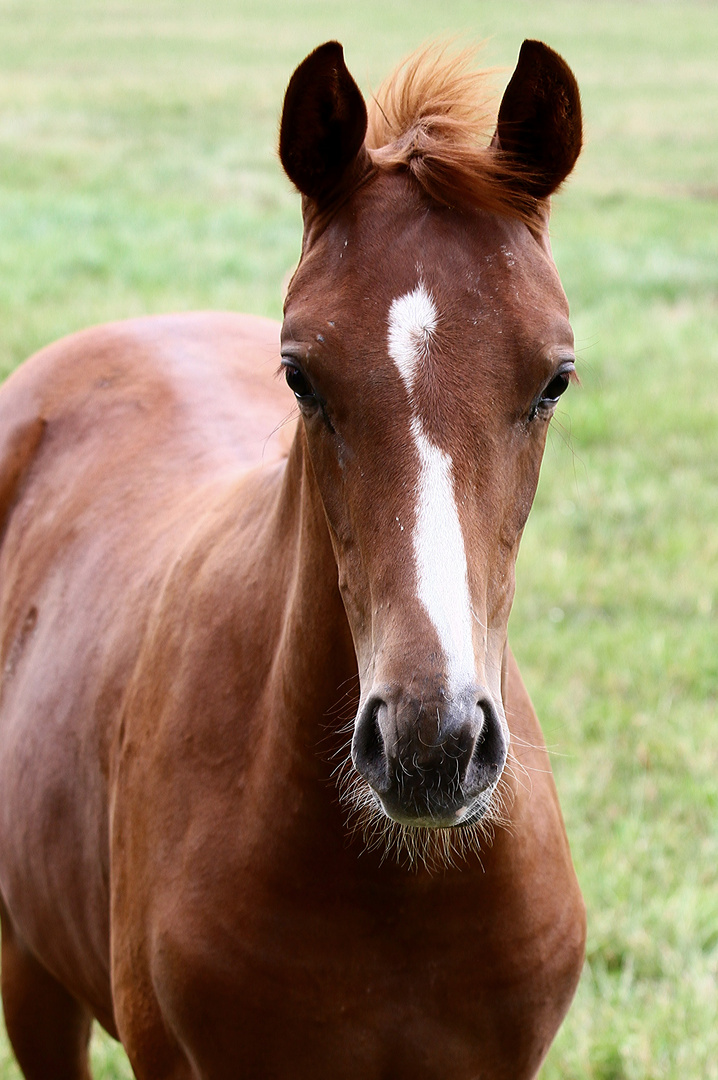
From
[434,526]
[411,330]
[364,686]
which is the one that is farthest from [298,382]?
[364,686]

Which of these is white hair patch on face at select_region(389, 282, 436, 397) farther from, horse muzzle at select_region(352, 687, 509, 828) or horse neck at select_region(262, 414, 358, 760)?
horse muzzle at select_region(352, 687, 509, 828)

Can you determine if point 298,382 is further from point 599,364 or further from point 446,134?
point 599,364

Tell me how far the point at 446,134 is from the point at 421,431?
1.79ft

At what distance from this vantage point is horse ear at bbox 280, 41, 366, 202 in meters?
1.87

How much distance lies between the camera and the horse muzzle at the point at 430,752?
4.98ft

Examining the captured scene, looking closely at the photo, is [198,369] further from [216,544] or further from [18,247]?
[18,247]

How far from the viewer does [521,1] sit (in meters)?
34.5

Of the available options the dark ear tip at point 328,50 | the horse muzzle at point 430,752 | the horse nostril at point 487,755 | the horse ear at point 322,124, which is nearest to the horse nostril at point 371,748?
the horse muzzle at point 430,752

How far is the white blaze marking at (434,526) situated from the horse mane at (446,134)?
0.20 m

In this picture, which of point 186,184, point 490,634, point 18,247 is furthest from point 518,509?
point 186,184

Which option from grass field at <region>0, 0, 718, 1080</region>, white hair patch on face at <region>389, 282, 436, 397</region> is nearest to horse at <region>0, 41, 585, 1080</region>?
white hair patch on face at <region>389, 282, 436, 397</region>

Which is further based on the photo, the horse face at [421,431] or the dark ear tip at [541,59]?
the dark ear tip at [541,59]

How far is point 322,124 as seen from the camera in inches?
76.2

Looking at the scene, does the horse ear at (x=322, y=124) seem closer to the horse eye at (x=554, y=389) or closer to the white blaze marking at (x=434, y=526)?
the white blaze marking at (x=434, y=526)
